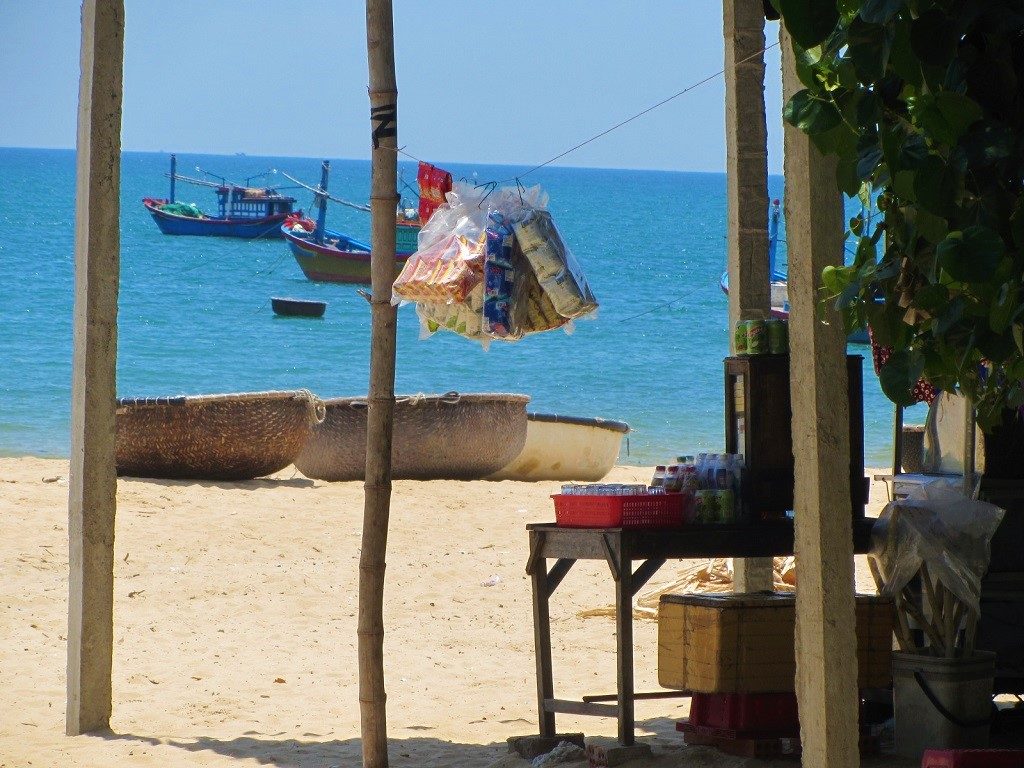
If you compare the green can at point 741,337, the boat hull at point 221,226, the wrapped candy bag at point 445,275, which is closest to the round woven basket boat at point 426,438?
the wrapped candy bag at point 445,275

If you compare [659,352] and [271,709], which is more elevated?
[659,352]

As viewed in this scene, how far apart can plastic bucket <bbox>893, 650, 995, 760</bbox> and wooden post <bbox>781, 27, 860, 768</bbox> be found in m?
1.26

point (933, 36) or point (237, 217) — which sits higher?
point (237, 217)

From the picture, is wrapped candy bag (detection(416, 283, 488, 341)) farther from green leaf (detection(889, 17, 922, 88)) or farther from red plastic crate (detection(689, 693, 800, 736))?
green leaf (detection(889, 17, 922, 88))

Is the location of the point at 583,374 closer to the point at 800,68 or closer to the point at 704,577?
the point at 704,577

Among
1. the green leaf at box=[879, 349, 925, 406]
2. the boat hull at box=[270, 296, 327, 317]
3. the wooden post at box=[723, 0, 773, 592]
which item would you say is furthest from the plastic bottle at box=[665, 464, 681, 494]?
the boat hull at box=[270, 296, 327, 317]

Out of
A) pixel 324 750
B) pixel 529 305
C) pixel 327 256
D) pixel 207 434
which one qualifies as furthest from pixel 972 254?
pixel 327 256

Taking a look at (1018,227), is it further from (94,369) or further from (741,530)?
(94,369)

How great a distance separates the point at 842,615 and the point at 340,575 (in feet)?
20.2

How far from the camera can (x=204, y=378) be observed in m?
36.2

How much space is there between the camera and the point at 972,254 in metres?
2.10

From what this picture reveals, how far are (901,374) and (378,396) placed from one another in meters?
2.86

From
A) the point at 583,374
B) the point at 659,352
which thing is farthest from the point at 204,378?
the point at 659,352

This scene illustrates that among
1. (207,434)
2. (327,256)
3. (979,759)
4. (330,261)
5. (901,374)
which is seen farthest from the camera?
(330,261)
